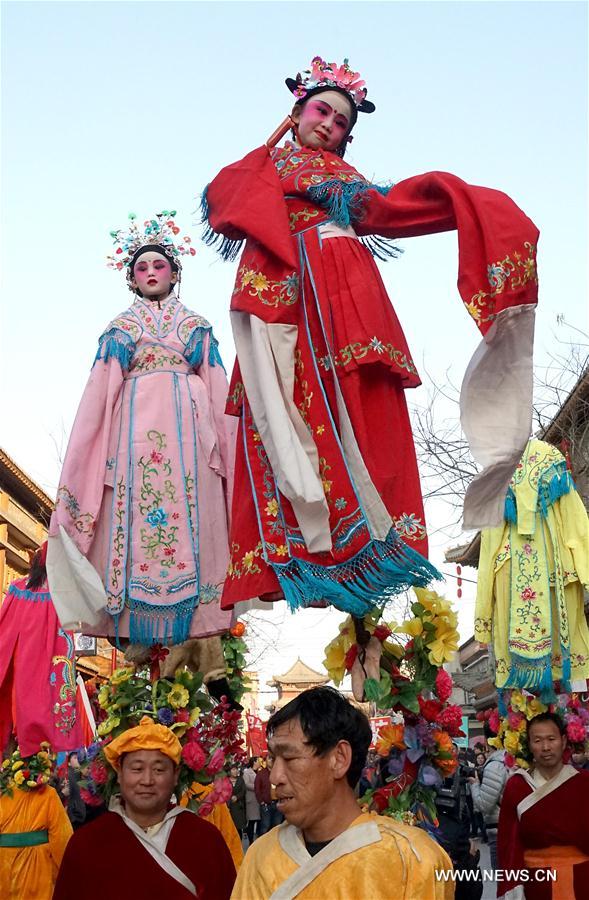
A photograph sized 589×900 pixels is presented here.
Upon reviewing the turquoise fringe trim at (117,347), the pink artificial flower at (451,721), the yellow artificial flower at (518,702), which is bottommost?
the pink artificial flower at (451,721)

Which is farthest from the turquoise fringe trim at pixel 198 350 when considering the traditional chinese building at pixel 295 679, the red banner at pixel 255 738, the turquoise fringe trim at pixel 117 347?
the traditional chinese building at pixel 295 679

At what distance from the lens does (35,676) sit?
676cm

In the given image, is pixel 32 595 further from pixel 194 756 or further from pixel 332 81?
pixel 332 81

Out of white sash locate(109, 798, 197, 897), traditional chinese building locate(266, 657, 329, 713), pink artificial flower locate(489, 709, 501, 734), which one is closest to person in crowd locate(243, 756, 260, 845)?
pink artificial flower locate(489, 709, 501, 734)

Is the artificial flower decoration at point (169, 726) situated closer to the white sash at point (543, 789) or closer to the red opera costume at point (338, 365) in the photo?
the red opera costume at point (338, 365)

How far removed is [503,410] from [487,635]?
2.94m

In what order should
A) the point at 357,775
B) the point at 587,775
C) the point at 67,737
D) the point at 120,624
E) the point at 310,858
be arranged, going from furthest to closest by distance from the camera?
1. the point at 67,737
2. the point at 587,775
3. the point at 120,624
4. the point at 357,775
5. the point at 310,858

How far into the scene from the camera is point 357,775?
3.28 meters

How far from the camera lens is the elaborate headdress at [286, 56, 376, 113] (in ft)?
15.9

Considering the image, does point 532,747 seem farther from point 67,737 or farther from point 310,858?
point 310,858

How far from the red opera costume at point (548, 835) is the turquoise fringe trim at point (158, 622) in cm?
222

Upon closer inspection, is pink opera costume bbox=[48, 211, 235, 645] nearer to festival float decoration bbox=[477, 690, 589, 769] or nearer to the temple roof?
festival float decoration bbox=[477, 690, 589, 769]

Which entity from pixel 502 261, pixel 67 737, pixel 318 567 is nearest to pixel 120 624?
pixel 318 567

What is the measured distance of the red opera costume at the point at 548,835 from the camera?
18.2ft
